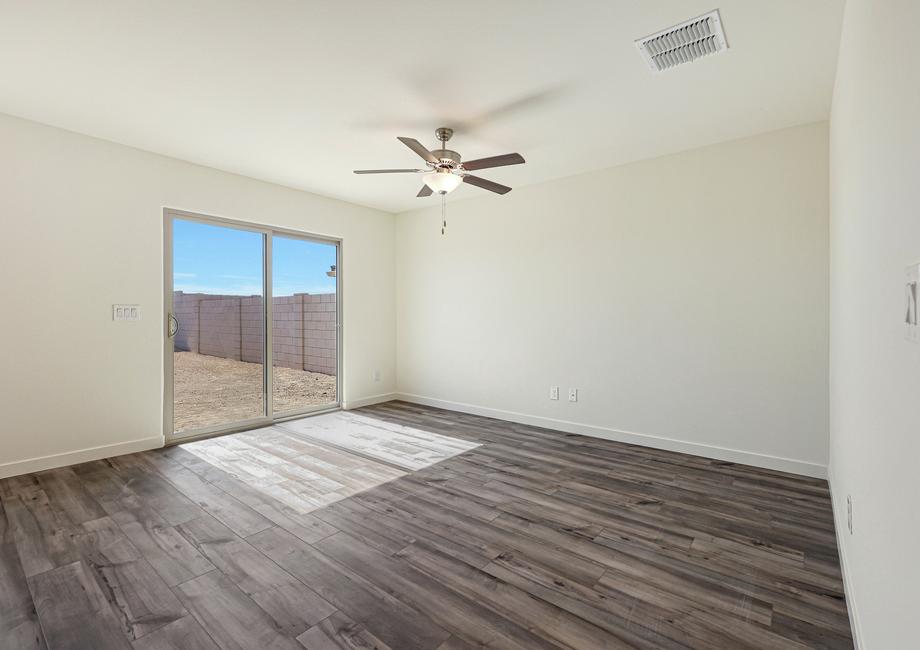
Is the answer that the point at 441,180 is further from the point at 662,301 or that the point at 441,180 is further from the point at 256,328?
the point at 256,328

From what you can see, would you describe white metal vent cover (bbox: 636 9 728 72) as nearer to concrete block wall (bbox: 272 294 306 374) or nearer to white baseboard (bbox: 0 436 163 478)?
concrete block wall (bbox: 272 294 306 374)

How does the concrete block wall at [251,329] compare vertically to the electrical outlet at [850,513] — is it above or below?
above

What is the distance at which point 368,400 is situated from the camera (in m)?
5.75

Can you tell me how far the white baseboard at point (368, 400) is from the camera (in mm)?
5520

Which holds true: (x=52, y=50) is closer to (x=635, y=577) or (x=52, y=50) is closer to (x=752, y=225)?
(x=635, y=577)

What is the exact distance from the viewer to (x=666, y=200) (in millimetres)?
3848

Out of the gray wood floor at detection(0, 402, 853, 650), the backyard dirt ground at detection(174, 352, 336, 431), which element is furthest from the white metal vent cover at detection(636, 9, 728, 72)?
the backyard dirt ground at detection(174, 352, 336, 431)

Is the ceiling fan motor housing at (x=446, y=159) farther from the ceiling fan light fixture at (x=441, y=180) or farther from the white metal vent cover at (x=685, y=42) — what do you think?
the white metal vent cover at (x=685, y=42)

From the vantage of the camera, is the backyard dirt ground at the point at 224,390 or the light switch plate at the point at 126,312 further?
the backyard dirt ground at the point at 224,390

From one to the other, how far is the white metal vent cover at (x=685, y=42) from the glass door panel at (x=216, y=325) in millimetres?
4048

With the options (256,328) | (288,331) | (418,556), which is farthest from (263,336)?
(418,556)

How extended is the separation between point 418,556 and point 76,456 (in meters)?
3.18

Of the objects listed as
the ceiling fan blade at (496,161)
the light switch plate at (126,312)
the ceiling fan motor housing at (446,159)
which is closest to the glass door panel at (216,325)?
A: the light switch plate at (126,312)

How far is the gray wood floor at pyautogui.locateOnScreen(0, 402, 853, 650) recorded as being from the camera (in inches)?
65.6
